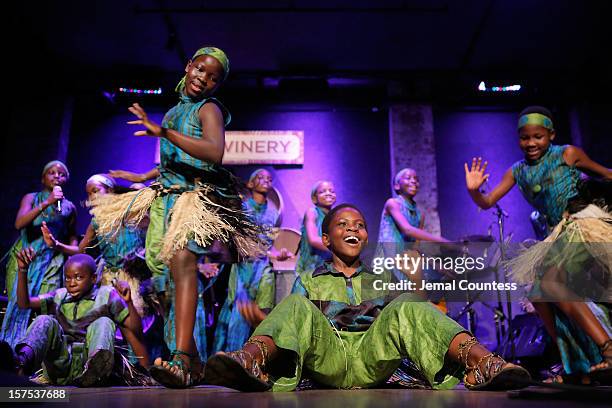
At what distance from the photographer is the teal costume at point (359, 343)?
75.4 inches

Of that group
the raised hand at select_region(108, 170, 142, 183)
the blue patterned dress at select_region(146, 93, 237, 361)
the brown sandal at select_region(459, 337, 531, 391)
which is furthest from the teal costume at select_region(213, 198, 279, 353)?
the brown sandal at select_region(459, 337, 531, 391)

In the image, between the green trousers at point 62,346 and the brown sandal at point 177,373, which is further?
the green trousers at point 62,346

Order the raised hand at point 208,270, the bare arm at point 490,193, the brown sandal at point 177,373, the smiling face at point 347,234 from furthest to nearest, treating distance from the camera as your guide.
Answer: the raised hand at point 208,270 → the bare arm at point 490,193 → the smiling face at point 347,234 → the brown sandal at point 177,373

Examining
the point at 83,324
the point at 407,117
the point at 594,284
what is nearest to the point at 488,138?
the point at 407,117

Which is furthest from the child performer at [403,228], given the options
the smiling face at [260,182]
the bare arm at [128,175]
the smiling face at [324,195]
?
the bare arm at [128,175]

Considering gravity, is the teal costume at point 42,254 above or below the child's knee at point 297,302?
above

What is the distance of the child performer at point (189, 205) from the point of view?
231 centimetres

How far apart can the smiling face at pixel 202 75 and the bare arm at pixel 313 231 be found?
2.38 meters

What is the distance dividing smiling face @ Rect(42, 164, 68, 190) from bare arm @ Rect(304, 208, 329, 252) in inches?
90.9

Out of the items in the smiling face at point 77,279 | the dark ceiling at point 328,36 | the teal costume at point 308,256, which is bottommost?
the smiling face at point 77,279

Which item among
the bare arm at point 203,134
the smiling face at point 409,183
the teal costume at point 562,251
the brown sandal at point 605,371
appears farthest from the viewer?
the smiling face at point 409,183

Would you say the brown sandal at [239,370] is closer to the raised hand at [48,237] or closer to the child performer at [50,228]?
the child performer at [50,228]

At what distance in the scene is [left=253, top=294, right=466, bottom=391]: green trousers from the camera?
191 cm

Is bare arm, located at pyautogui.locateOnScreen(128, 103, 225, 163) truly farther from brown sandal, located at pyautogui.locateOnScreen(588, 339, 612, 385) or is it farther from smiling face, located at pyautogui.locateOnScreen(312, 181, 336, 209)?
smiling face, located at pyautogui.locateOnScreen(312, 181, 336, 209)
